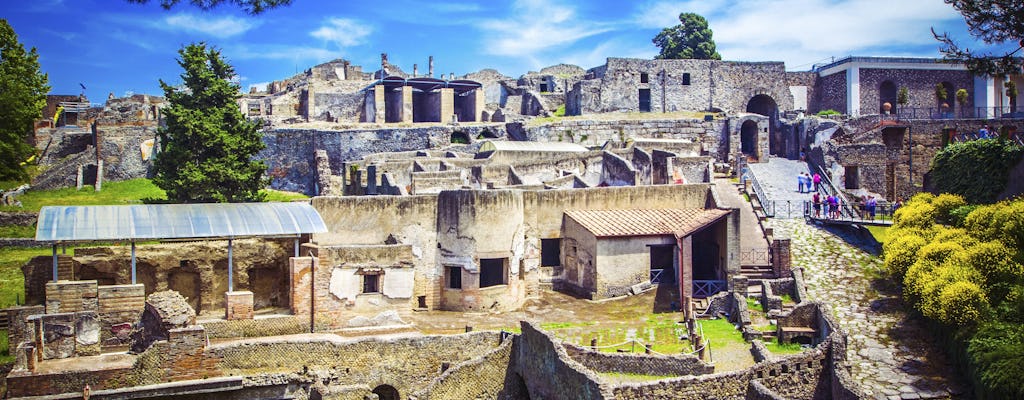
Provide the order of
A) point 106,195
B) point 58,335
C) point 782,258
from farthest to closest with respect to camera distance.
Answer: point 106,195, point 782,258, point 58,335

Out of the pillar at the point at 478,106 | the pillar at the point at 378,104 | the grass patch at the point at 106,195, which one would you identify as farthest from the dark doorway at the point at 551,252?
the pillar at the point at 378,104

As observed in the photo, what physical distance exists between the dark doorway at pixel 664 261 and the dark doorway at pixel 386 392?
392 inches

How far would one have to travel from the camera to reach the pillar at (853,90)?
179 ft

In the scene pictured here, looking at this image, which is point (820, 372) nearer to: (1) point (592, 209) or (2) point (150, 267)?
(1) point (592, 209)

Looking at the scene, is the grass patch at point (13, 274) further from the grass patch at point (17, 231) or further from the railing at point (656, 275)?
the railing at point (656, 275)

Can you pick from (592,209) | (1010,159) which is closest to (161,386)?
(592,209)

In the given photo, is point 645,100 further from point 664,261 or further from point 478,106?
point 664,261

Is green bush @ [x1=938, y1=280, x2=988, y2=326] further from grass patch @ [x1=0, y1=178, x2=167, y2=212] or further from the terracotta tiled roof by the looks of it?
grass patch @ [x1=0, y1=178, x2=167, y2=212]

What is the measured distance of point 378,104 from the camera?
173 feet

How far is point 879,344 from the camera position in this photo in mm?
23984

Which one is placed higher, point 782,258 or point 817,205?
point 817,205

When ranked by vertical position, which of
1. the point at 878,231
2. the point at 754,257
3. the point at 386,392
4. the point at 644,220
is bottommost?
the point at 386,392

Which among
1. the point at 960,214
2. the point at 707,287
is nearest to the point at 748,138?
the point at 707,287

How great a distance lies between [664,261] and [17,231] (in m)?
22.1
